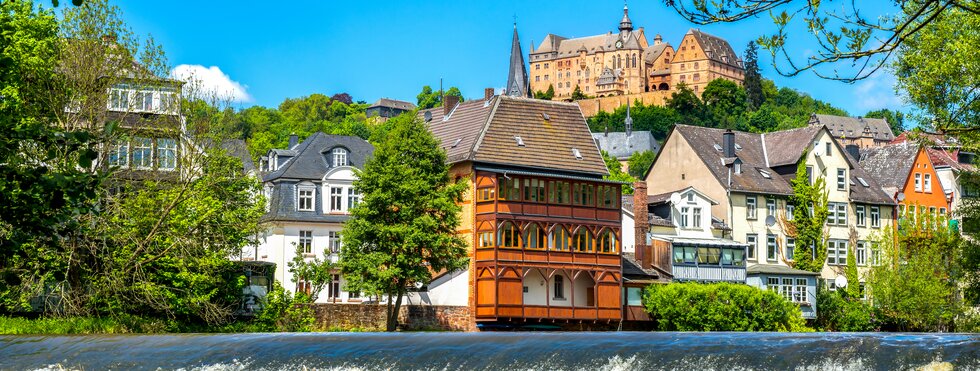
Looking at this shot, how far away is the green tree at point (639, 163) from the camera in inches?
6718

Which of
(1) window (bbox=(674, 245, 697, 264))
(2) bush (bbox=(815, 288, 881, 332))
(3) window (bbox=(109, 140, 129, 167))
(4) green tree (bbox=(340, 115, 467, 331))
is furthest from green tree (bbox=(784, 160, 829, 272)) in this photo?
(3) window (bbox=(109, 140, 129, 167))

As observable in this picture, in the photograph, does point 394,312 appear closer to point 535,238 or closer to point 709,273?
point 535,238

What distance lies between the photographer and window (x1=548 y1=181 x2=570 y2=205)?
63.5 meters

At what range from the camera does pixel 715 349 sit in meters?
21.8

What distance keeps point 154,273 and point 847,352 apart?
3176cm

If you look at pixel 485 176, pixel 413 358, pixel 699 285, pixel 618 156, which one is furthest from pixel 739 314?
pixel 618 156

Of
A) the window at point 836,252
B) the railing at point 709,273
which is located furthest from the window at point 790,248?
the railing at point 709,273

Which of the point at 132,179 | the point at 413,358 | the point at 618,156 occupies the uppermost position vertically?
the point at 618,156

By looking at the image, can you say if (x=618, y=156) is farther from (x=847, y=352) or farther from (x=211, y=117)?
(x=847, y=352)

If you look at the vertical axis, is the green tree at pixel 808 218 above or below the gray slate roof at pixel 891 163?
below

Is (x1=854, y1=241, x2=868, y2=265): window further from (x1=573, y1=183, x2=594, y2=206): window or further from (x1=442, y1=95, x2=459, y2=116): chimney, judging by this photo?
(x1=442, y1=95, x2=459, y2=116): chimney

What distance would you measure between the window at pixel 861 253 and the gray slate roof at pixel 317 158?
2837 cm

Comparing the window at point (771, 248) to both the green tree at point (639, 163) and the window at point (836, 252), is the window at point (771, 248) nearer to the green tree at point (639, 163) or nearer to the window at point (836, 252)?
the window at point (836, 252)

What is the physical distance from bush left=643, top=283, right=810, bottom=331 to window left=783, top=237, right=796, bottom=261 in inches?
424
